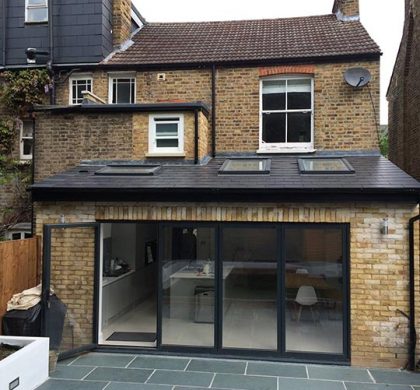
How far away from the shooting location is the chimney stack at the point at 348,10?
11781 millimetres

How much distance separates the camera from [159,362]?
6.84m

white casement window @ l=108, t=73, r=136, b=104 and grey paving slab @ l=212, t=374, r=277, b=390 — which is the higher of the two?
white casement window @ l=108, t=73, r=136, b=104

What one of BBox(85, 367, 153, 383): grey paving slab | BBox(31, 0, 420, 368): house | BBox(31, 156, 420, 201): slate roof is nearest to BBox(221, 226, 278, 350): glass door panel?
BBox(31, 0, 420, 368): house

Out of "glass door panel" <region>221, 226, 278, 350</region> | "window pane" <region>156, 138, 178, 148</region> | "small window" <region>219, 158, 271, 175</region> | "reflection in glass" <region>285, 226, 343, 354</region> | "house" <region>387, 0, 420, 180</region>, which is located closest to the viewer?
"reflection in glass" <region>285, 226, 343, 354</region>

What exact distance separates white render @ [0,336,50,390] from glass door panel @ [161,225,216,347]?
1989mm

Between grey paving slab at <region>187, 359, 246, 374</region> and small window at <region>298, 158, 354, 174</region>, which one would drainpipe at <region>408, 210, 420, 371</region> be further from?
grey paving slab at <region>187, 359, 246, 374</region>

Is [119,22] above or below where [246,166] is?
above

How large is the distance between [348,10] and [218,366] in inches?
398

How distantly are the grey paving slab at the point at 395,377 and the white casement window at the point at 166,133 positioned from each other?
5314mm

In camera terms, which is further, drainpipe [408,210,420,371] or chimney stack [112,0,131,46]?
chimney stack [112,0,131,46]

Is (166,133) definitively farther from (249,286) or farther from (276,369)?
(276,369)

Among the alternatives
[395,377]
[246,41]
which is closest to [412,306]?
[395,377]

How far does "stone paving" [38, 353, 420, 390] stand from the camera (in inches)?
233

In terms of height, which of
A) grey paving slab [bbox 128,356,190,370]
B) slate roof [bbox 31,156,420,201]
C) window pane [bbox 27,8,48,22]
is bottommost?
grey paving slab [bbox 128,356,190,370]
